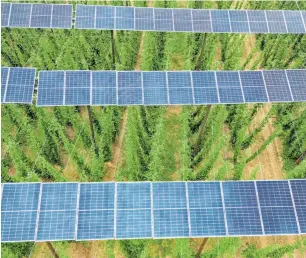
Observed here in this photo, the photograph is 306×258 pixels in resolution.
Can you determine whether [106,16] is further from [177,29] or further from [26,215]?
[26,215]

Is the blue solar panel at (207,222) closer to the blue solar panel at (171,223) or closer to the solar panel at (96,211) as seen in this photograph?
the blue solar panel at (171,223)

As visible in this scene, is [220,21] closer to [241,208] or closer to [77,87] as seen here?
[77,87]

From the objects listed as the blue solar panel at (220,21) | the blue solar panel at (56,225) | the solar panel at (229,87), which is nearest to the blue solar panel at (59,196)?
the blue solar panel at (56,225)


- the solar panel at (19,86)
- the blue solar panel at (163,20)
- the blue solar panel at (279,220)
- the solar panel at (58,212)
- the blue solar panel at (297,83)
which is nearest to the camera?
the solar panel at (58,212)

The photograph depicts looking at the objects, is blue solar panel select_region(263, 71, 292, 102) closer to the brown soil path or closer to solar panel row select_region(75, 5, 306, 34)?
solar panel row select_region(75, 5, 306, 34)

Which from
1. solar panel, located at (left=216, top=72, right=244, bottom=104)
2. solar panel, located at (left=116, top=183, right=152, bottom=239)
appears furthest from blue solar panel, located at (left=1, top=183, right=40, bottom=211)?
solar panel, located at (left=216, top=72, right=244, bottom=104)

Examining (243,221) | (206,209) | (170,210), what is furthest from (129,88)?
(243,221)

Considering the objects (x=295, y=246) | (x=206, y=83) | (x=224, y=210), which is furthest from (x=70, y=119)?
(x=295, y=246)
